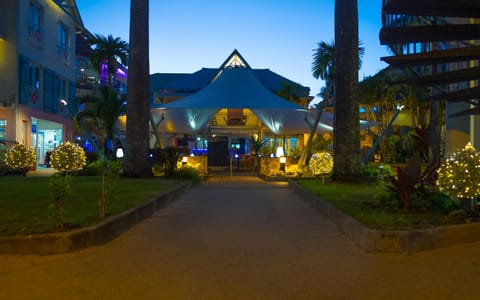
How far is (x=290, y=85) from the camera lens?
3662 cm

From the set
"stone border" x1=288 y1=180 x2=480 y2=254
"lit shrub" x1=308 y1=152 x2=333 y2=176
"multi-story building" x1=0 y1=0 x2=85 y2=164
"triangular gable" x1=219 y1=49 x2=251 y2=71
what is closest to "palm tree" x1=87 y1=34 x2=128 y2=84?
"multi-story building" x1=0 y1=0 x2=85 y2=164

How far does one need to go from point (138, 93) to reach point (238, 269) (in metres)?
11.4

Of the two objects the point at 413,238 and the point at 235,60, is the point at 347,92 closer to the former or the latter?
the point at 413,238

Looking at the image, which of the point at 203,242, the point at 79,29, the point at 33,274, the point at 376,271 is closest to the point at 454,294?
the point at 376,271

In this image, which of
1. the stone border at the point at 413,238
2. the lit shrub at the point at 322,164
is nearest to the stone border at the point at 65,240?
the stone border at the point at 413,238

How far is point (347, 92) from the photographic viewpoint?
46.1 feet

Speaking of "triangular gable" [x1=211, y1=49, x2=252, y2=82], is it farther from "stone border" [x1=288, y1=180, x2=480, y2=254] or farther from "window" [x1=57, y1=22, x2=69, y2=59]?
"stone border" [x1=288, y1=180, x2=480, y2=254]

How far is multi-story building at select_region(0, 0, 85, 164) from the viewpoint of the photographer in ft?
70.8

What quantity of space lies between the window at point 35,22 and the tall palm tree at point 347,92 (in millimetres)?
14924

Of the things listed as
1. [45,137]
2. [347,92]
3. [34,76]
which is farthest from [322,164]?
[45,137]

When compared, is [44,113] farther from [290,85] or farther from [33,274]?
[33,274]

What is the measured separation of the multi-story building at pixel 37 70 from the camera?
70.8 feet

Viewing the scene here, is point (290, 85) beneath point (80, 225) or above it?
above

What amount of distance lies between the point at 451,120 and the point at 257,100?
7.75m
